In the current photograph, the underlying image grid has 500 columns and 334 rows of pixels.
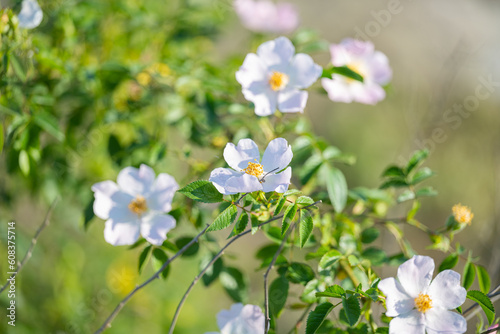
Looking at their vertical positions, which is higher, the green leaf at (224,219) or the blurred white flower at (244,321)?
the green leaf at (224,219)

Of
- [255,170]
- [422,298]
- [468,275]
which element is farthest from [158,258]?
[468,275]

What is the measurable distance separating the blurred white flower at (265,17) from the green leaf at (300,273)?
3.32 feet

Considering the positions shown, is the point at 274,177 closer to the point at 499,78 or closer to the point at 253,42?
the point at 253,42

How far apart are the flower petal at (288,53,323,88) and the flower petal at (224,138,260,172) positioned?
0.23m

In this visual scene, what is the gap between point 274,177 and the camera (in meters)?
0.80

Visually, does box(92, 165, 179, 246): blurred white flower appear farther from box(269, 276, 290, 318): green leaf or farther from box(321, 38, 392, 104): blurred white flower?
box(321, 38, 392, 104): blurred white flower

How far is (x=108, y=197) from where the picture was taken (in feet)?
3.31

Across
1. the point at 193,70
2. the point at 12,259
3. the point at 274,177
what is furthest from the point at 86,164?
the point at 274,177

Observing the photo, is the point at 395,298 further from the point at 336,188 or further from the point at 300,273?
the point at 336,188

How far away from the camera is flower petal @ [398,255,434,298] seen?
80cm

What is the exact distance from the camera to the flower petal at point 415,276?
803 millimetres

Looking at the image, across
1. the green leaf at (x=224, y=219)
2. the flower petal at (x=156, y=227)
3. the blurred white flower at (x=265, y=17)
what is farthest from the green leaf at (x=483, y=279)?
the blurred white flower at (x=265, y=17)

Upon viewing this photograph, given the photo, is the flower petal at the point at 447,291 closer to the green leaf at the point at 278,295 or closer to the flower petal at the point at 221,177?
the green leaf at the point at 278,295

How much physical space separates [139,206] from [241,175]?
295 mm
